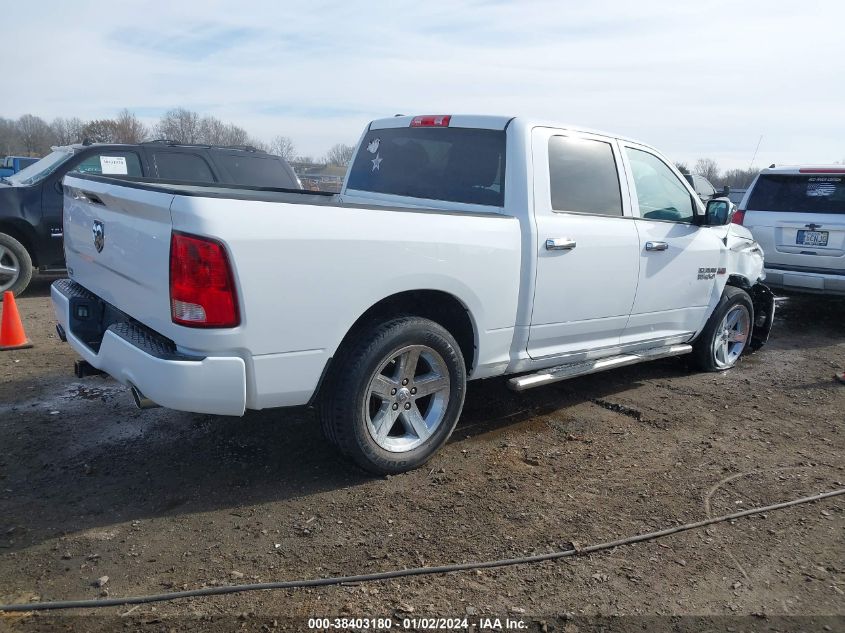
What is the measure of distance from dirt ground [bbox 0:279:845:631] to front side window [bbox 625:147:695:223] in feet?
4.75

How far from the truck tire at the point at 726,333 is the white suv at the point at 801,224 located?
2.06 m

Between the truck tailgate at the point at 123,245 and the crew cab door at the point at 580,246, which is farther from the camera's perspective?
the crew cab door at the point at 580,246

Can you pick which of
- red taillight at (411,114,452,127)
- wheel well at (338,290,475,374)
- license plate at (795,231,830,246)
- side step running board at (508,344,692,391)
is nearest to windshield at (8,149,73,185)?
red taillight at (411,114,452,127)

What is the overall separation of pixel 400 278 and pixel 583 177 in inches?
68.5

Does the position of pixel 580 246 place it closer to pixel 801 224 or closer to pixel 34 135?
pixel 801 224

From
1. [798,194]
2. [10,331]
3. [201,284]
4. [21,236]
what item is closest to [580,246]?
Answer: [201,284]

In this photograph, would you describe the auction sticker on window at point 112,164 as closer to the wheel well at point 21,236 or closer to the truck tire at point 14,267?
the wheel well at point 21,236

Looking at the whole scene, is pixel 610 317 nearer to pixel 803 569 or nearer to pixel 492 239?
pixel 492 239

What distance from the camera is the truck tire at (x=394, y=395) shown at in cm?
343

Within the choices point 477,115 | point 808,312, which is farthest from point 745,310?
point 808,312

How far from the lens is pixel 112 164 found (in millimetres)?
8438

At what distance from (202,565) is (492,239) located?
2194mm

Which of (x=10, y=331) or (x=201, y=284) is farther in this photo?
(x=10, y=331)

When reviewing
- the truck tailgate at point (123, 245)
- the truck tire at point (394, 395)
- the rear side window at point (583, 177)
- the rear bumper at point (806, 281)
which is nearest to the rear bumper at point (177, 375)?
the truck tailgate at point (123, 245)
